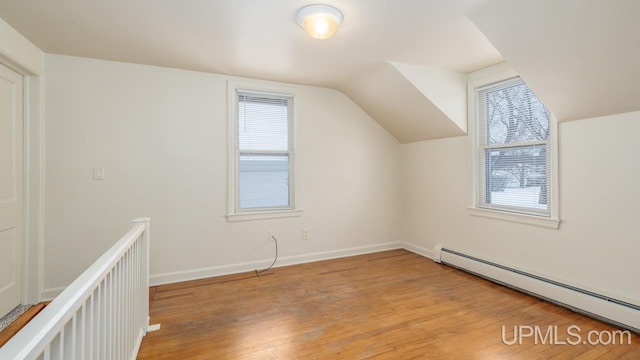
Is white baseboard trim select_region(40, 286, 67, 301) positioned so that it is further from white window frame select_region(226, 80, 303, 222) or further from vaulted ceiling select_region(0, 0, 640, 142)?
vaulted ceiling select_region(0, 0, 640, 142)

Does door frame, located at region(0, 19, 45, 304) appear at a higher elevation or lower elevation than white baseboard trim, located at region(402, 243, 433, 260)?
higher

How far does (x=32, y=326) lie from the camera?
0.77 meters

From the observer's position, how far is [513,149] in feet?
10.2

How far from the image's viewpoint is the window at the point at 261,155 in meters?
3.53

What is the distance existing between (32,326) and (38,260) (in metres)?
2.70

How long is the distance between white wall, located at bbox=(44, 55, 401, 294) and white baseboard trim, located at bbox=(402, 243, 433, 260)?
74 centimetres

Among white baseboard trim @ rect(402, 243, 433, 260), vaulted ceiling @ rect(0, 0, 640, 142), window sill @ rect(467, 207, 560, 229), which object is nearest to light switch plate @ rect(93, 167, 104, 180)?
vaulted ceiling @ rect(0, 0, 640, 142)

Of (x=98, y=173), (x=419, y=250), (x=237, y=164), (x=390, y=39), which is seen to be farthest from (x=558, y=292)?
(x=98, y=173)

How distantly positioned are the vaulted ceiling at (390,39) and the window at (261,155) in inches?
19.0

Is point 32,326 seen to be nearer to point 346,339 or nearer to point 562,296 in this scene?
point 346,339

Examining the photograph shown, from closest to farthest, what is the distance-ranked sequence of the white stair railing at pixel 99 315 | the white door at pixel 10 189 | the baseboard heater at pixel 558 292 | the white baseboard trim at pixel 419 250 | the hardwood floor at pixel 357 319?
the white stair railing at pixel 99 315 → the hardwood floor at pixel 357 319 → the baseboard heater at pixel 558 292 → the white door at pixel 10 189 → the white baseboard trim at pixel 419 250

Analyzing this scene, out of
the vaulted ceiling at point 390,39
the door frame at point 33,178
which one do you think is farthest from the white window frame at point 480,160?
the door frame at point 33,178

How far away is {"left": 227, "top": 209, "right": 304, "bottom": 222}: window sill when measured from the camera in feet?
11.5

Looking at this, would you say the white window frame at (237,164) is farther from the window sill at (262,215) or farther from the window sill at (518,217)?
the window sill at (518,217)
